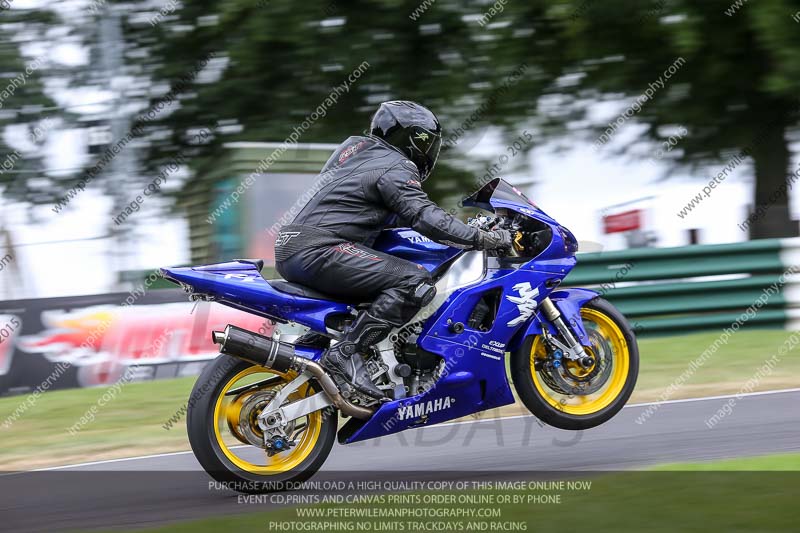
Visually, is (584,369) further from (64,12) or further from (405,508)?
(64,12)

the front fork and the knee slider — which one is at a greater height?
the knee slider

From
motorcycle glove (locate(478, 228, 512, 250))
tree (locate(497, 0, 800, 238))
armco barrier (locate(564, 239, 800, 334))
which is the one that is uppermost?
motorcycle glove (locate(478, 228, 512, 250))

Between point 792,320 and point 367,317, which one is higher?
point 367,317

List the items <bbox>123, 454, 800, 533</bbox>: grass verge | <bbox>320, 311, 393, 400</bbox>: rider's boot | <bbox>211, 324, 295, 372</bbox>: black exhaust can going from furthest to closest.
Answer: <bbox>320, 311, 393, 400</bbox>: rider's boot
<bbox>211, 324, 295, 372</bbox>: black exhaust can
<bbox>123, 454, 800, 533</bbox>: grass verge

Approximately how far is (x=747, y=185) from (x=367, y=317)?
1013 cm

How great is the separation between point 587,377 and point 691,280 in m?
6.09

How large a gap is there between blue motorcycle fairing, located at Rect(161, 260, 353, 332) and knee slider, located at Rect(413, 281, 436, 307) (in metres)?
0.40

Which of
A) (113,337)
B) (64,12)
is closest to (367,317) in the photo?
(113,337)

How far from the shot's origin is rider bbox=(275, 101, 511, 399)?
5449 mm

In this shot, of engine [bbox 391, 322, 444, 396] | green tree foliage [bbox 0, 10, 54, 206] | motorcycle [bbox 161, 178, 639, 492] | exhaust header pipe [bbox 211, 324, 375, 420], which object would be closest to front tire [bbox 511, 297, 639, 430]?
motorcycle [bbox 161, 178, 639, 492]

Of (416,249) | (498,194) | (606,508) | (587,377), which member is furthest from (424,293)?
(606,508)

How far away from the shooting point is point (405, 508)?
464 centimetres

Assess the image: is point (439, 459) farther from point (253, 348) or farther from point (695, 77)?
point (695, 77)

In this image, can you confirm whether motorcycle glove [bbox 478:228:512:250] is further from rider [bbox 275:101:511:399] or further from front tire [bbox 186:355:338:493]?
front tire [bbox 186:355:338:493]
